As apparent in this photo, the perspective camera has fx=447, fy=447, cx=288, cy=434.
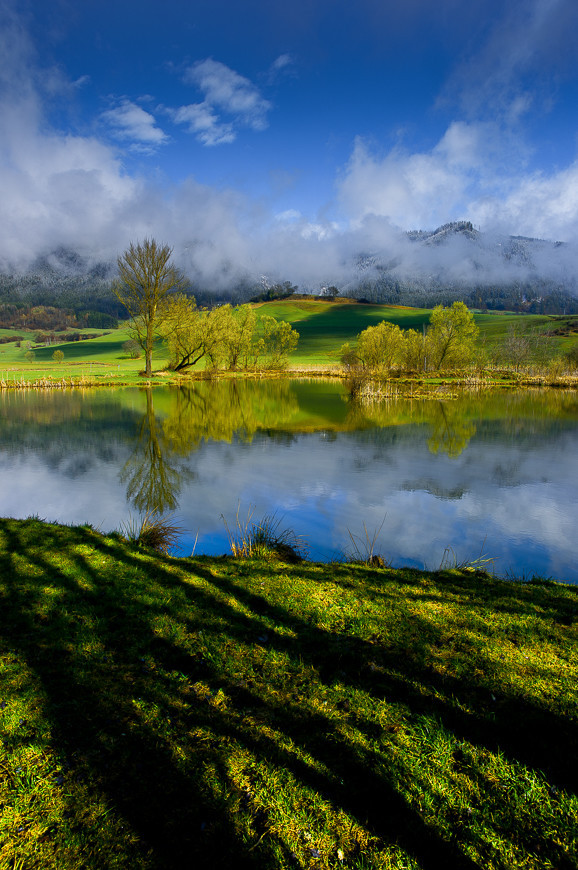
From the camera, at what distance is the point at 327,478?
45.6ft

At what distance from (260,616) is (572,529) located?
26.6 ft

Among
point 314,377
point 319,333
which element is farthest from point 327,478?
point 319,333

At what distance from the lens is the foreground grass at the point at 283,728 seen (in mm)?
2738

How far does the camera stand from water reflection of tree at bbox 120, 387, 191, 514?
11.5m

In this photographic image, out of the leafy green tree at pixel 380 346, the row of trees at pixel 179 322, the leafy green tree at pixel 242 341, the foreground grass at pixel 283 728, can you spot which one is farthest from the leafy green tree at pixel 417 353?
the foreground grass at pixel 283 728

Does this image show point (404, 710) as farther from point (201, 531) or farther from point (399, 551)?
point (201, 531)

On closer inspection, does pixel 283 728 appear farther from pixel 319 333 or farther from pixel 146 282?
pixel 319 333

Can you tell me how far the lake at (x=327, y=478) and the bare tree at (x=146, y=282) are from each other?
85.7 feet

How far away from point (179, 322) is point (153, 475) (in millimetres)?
43690

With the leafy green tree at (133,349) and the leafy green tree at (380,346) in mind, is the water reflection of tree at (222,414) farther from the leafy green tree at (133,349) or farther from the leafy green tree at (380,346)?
the leafy green tree at (133,349)

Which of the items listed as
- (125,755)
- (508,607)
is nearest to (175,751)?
(125,755)

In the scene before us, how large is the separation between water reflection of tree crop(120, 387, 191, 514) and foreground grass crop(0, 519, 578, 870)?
548 centimetres

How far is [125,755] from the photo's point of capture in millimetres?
3275

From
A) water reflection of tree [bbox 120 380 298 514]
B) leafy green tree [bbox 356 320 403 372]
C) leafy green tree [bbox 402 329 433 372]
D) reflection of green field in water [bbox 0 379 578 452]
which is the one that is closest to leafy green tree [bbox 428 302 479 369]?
leafy green tree [bbox 402 329 433 372]
